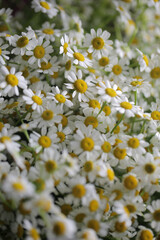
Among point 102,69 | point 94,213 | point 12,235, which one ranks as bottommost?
point 12,235

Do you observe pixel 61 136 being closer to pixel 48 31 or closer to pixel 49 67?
pixel 49 67

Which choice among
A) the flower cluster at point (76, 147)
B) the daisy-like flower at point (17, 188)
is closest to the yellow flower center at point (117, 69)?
the flower cluster at point (76, 147)

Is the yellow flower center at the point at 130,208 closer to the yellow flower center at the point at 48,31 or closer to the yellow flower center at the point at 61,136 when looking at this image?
the yellow flower center at the point at 61,136

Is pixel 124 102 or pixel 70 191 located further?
pixel 124 102

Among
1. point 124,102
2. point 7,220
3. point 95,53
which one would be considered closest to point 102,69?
point 95,53

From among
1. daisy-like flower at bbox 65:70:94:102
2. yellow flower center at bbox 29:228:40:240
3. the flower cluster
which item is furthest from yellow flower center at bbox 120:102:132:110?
yellow flower center at bbox 29:228:40:240

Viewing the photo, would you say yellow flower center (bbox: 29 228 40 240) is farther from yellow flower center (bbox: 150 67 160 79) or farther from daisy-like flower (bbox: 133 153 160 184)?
yellow flower center (bbox: 150 67 160 79)

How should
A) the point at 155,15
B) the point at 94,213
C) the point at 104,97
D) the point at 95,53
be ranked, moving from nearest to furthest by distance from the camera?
1. the point at 94,213
2. the point at 104,97
3. the point at 95,53
4. the point at 155,15

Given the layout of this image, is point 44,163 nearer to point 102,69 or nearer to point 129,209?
point 129,209
